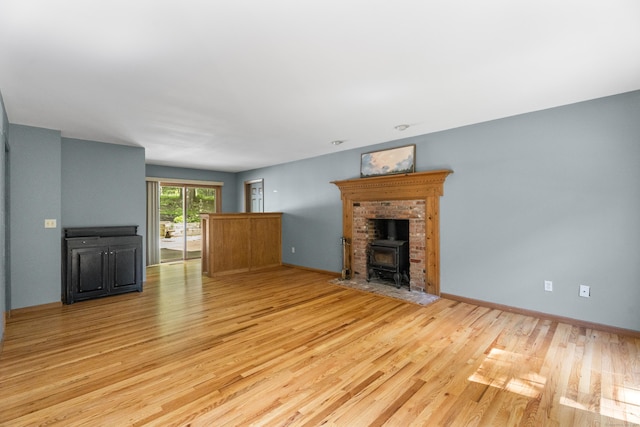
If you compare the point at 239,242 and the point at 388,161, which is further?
the point at 239,242

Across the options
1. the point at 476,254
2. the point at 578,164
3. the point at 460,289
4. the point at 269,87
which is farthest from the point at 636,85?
the point at 269,87

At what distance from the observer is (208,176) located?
7723 millimetres

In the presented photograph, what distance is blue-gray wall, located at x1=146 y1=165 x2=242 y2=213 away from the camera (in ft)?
22.7

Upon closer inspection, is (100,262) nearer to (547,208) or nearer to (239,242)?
(239,242)

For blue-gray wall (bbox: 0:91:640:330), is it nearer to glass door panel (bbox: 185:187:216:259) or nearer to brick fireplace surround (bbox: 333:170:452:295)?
brick fireplace surround (bbox: 333:170:452:295)

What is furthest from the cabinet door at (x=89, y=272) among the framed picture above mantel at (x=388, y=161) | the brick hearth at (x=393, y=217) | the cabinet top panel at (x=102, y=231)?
the framed picture above mantel at (x=388, y=161)

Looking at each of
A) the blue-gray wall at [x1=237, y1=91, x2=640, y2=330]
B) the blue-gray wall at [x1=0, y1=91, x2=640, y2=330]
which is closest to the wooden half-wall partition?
the blue-gray wall at [x1=0, y1=91, x2=640, y2=330]

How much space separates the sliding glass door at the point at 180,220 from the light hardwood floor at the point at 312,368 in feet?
12.5

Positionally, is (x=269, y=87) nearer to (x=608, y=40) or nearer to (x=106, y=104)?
(x=106, y=104)

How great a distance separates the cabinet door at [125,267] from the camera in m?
4.36

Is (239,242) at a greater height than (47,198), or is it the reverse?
(47,198)

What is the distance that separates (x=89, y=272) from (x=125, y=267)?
16.9 inches

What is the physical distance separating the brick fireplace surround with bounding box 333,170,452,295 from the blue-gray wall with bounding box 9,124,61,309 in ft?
13.6

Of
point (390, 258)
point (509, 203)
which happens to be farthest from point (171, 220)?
point (509, 203)
